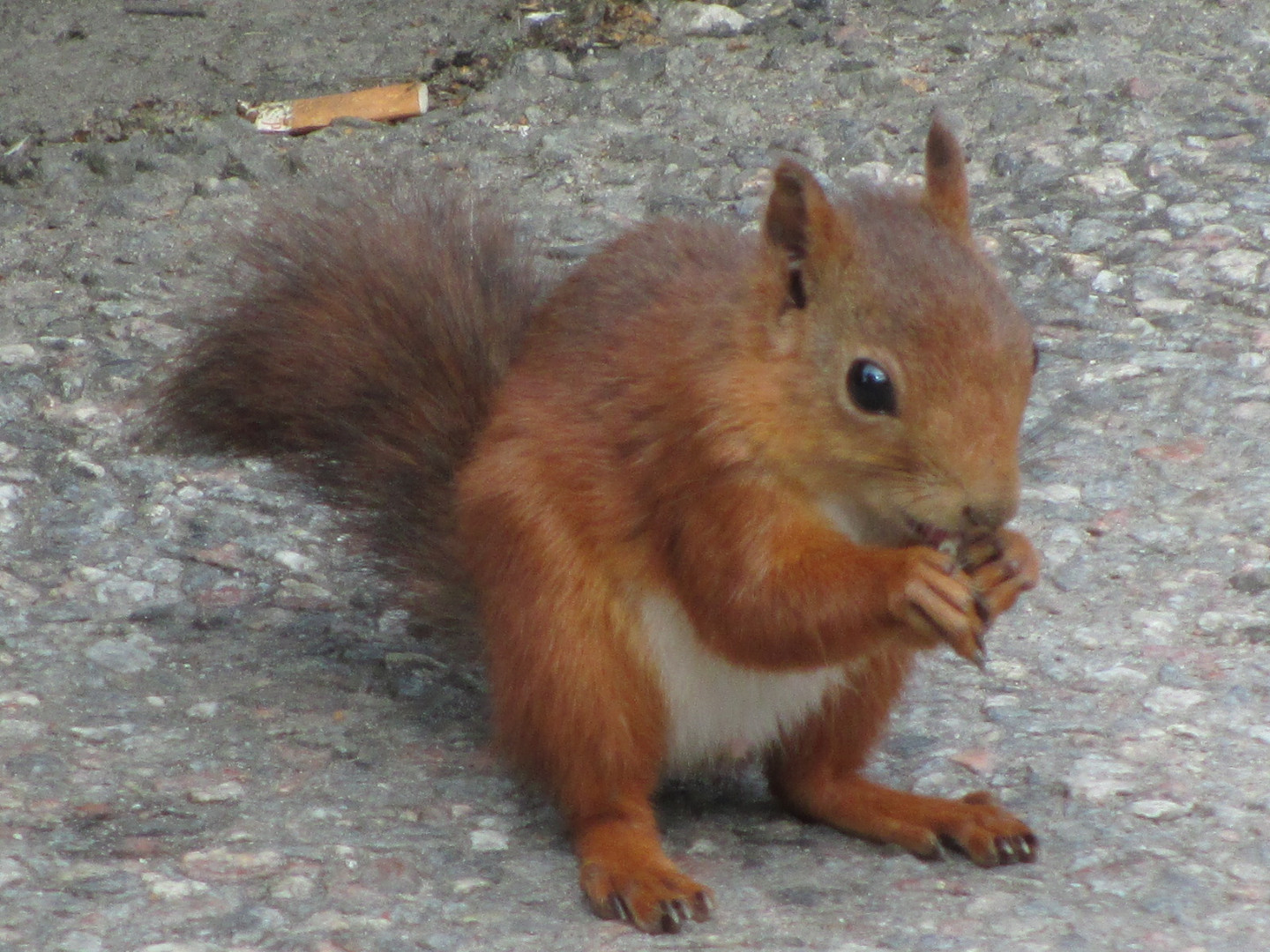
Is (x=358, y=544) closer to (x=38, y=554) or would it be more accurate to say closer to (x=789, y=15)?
(x=38, y=554)

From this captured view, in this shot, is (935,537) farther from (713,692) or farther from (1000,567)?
(713,692)

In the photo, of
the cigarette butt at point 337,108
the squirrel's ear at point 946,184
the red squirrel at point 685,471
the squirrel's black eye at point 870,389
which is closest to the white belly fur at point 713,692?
the red squirrel at point 685,471

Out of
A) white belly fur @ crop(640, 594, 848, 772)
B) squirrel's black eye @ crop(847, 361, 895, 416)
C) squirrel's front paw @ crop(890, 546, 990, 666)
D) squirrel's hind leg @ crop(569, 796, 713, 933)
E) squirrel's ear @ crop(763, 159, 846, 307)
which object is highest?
squirrel's ear @ crop(763, 159, 846, 307)

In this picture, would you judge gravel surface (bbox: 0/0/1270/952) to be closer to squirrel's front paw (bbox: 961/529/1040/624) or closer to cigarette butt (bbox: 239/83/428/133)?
cigarette butt (bbox: 239/83/428/133)

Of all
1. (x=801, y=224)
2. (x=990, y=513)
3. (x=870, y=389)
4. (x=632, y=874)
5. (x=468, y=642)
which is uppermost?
(x=801, y=224)

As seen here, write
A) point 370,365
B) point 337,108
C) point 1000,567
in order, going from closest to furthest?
point 1000,567 → point 370,365 → point 337,108

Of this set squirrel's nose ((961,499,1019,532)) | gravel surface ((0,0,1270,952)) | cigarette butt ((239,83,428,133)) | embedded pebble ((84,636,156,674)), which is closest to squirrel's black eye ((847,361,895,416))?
squirrel's nose ((961,499,1019,532))

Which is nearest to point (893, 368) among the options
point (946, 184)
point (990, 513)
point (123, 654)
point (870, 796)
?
point (990, 513)
